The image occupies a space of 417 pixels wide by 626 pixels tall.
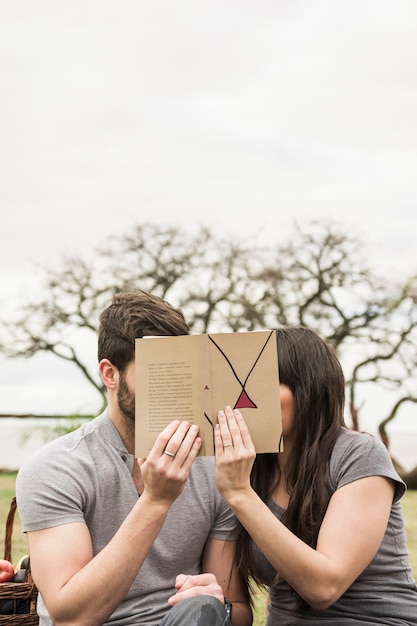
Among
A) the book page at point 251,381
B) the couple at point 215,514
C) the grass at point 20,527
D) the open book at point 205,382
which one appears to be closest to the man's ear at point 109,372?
the couple at point 215,514

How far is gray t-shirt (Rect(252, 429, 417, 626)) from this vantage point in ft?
8.39

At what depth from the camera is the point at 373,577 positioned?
2.61 m

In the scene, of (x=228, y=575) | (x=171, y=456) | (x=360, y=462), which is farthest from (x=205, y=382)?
(x=228, y=575)

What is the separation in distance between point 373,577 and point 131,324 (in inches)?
45.5

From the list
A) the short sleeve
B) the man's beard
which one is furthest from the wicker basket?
the short sleeve

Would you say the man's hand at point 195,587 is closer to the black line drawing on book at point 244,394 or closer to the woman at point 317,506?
the woman at point 317,506

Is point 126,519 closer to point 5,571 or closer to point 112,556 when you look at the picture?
point 112,556

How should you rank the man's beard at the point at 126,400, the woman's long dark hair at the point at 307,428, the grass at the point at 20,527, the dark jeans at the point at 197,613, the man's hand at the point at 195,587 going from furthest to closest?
the grass at the point at 20,527
the man's beard at the point at 126,400
the woman's long dark hair at the point at 307,428
the man's hand at the point at 195,587
the dark jeans at the point at 197,613

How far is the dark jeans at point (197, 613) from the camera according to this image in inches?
92.4

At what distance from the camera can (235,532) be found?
2.87 metres

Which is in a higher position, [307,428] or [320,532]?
[307,428]

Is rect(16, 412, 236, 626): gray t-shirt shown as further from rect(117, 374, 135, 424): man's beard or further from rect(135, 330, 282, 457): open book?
rect(135, 330, 282, 457): open book

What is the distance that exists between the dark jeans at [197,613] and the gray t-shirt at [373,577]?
372 millimetres

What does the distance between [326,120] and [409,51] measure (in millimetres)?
1305
